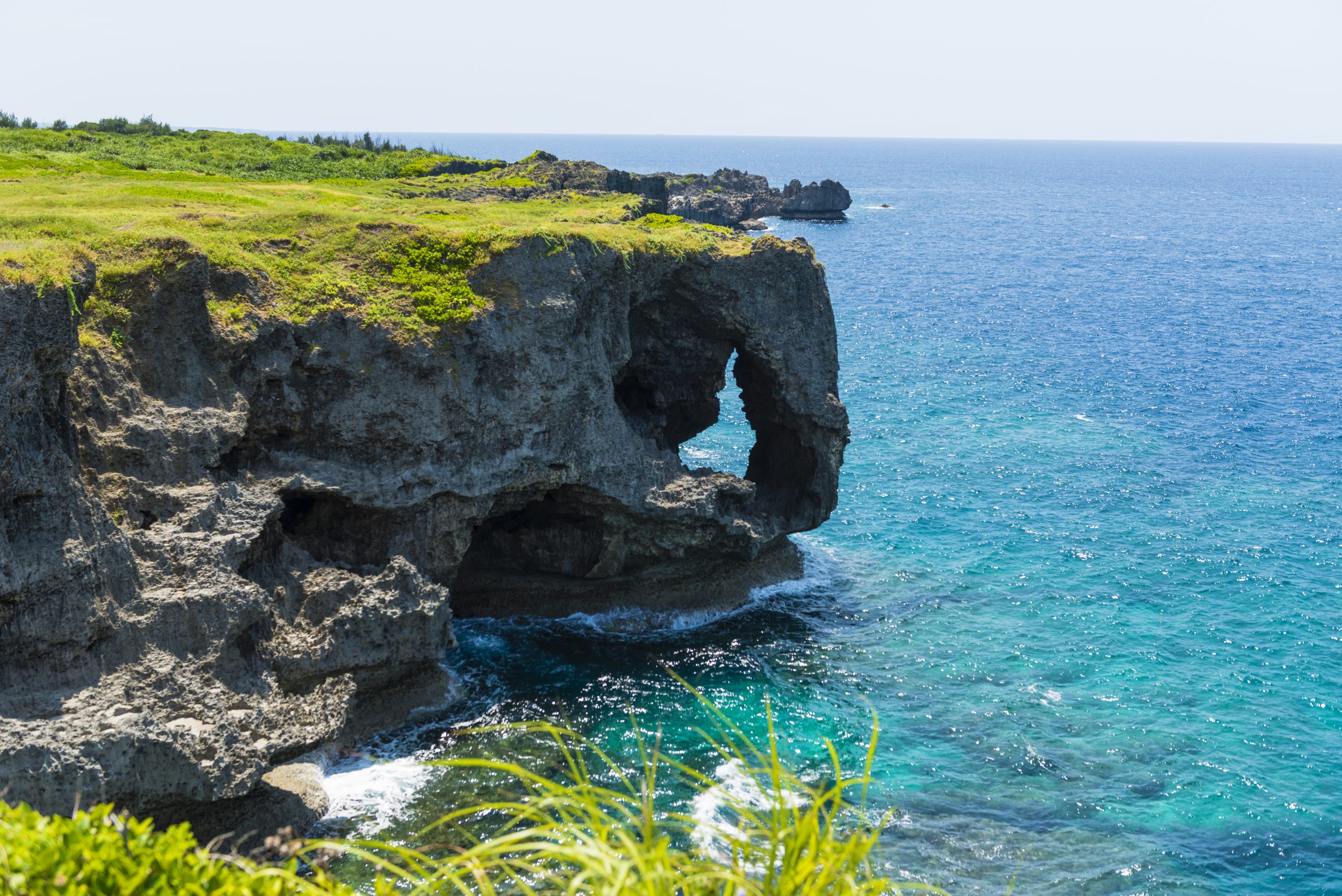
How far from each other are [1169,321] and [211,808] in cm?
8777

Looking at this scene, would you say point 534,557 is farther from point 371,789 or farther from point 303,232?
point 303,232

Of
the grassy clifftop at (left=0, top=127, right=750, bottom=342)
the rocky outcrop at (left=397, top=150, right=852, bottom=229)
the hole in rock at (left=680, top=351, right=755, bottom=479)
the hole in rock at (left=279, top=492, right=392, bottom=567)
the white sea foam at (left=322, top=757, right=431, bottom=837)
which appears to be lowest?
the white sea foam at (left=322, top=757, right=431, bottom=837)

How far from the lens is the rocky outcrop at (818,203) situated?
158000 millimetres

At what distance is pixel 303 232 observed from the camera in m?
30.0

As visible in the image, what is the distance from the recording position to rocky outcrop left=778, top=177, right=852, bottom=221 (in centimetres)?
15800

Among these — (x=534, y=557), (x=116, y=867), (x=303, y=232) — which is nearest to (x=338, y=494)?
(x=303, y=232)

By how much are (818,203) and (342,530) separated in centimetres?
14015

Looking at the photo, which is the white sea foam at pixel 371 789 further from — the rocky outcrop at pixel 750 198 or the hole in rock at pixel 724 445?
the rocky outcrop at pixel 750 198

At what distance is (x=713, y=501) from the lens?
34.1 m

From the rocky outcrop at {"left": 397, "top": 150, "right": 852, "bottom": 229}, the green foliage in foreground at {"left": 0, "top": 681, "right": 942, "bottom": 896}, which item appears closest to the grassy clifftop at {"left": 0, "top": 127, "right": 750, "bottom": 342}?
the rocky outcrop at {"left": 397, "top": 150, "right": 852, "bottom": 229}

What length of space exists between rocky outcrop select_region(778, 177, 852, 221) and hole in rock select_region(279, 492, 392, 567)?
454 feet

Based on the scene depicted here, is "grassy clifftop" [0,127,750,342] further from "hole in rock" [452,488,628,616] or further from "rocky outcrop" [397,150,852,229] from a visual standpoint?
"hole in rock" [452,488,628,616]

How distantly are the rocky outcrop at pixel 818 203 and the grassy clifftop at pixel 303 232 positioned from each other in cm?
11488

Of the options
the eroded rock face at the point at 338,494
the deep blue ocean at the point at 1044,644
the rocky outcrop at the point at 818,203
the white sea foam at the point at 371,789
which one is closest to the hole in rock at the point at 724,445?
the deep blue ocean at the point at 1044,644
